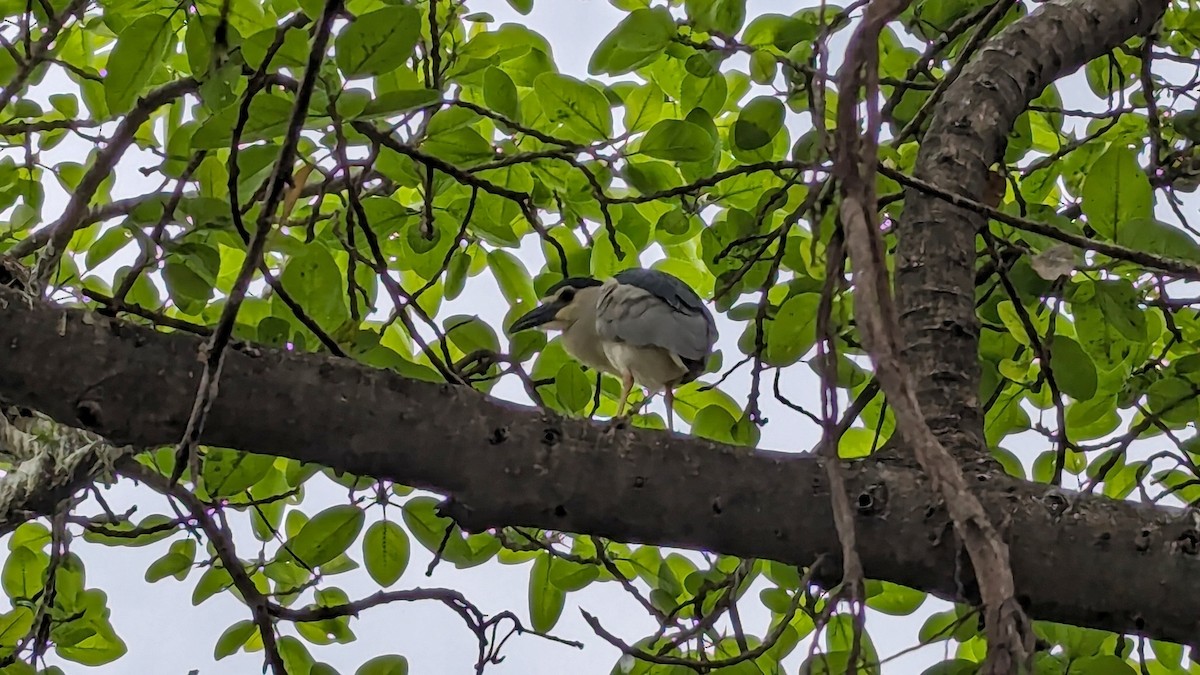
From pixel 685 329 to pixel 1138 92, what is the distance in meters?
0.99

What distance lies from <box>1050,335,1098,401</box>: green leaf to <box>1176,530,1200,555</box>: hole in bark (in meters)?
0.24

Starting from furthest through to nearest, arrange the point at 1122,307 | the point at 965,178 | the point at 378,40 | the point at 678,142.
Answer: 1. the point at 965,178
2. the point at 678,142
3. the point at 1122,307
4. the point at 378,40

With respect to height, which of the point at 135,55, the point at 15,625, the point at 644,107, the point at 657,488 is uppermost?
the point at 644,107

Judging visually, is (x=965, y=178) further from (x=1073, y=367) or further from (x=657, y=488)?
(x=657, y=488)

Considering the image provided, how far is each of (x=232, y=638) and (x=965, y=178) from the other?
1.11 metres

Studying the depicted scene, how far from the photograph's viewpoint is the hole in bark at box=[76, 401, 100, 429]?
85cm

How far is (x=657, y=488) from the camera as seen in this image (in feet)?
3.08

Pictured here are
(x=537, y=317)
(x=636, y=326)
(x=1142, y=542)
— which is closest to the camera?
(x=1142, y=542)

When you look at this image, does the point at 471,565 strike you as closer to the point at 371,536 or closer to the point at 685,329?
the point at 371,536

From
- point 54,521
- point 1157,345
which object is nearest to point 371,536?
point 54,521

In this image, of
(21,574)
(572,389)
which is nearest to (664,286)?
(572,389)

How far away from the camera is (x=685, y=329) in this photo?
154cm

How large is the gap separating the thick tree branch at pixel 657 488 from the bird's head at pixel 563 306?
69 centimetres

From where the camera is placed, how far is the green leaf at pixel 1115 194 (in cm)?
98
